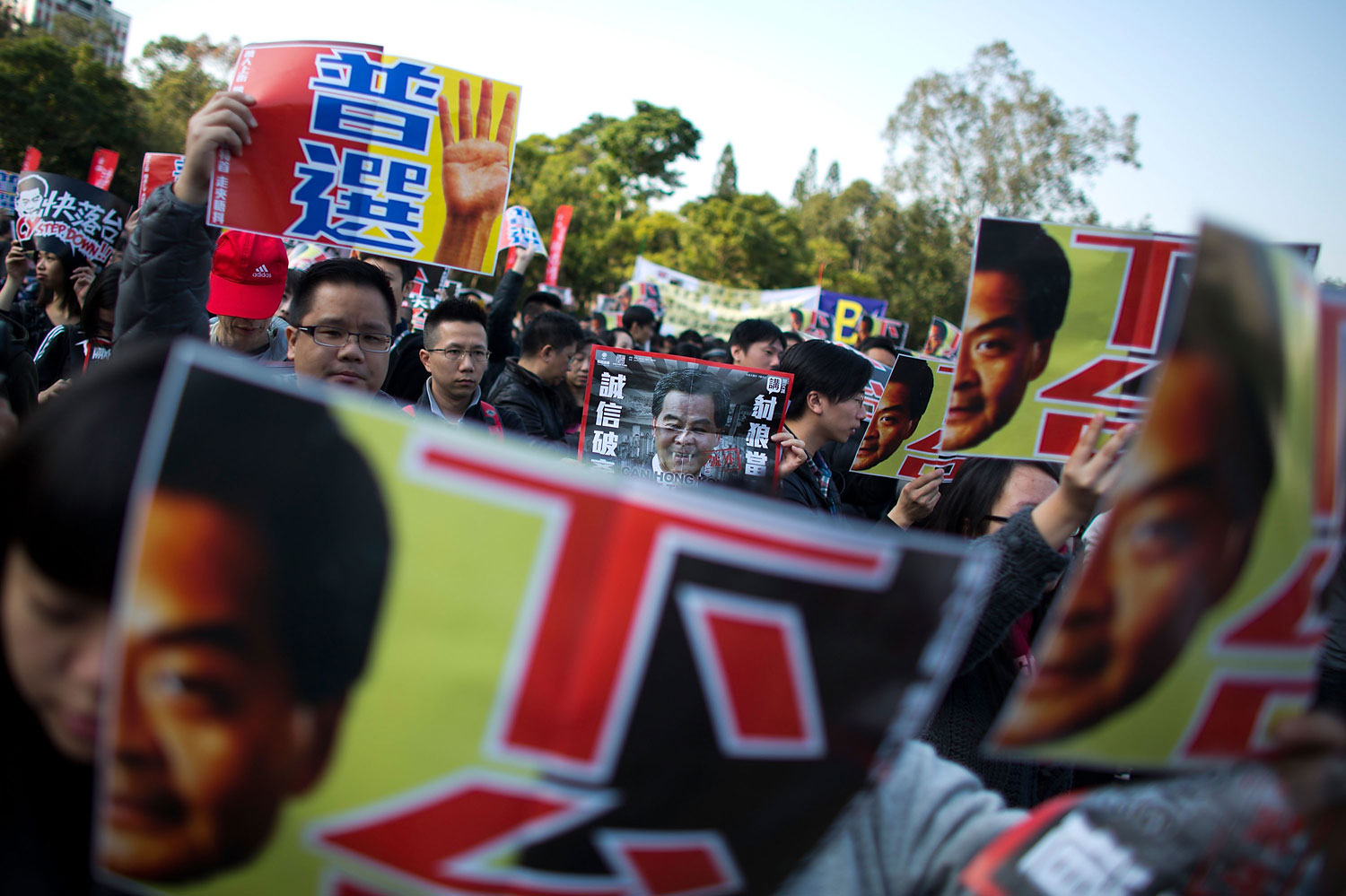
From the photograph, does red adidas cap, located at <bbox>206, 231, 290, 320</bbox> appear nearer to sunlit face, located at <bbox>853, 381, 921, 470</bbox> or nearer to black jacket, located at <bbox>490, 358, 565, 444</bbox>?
black jacket, located at <bbox>490, 358, 565, 444</bbox>

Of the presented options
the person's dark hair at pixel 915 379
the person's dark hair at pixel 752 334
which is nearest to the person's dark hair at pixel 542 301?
the person's dark hair at pixel 752 334

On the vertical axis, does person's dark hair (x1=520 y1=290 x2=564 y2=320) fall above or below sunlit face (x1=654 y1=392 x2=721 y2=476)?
above

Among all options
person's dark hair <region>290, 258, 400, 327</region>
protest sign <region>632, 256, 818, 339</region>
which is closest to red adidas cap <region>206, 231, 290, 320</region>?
person's dark hair <region>290, 258, 400, 327</region>

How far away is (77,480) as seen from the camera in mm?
948

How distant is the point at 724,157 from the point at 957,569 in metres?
76.6

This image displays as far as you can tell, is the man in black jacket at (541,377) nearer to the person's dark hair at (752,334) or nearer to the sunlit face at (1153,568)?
the person's dark hair at (752,334)

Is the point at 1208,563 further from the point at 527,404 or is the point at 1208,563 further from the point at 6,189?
the point at 6,189

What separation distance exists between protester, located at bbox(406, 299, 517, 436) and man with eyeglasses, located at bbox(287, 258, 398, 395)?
988mm

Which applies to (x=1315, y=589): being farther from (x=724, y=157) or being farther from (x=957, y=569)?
(x=724, y=157)

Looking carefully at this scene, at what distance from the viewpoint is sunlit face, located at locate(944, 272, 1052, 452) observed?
1882 millimetres

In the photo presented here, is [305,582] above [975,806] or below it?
above

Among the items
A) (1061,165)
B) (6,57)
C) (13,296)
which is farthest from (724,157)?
(13,296)

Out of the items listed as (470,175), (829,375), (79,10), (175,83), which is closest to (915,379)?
(829,375)

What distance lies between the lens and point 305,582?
0.87 meters
